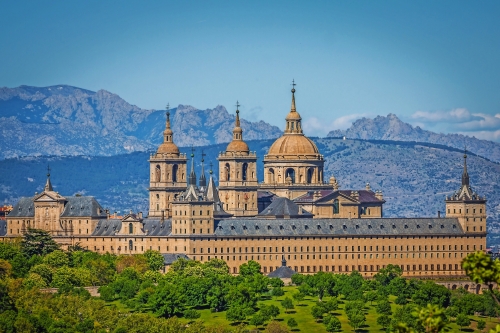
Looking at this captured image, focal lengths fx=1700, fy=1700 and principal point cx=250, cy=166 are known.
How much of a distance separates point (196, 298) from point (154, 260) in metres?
26.1

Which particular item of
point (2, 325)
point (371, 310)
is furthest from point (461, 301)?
point (2, 325)

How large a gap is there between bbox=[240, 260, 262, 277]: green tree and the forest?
11cm

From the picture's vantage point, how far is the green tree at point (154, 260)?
192625 mm

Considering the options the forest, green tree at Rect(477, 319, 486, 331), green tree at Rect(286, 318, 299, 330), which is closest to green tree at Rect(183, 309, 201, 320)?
the forest

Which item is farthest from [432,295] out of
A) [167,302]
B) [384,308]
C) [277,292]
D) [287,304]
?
[167,302]

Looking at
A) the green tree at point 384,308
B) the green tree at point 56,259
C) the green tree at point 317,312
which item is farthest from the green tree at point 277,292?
the green tree at point 56,259

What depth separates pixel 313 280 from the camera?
183000 millimetres

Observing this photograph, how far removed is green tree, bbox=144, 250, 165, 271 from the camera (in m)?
193

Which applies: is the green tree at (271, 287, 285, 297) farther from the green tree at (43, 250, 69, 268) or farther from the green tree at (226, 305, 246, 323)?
the green tree at (43, 250, 69, 268)

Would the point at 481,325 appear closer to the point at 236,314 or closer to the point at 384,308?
the point at 384,308

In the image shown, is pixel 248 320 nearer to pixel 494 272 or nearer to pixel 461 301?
pixel 461 301

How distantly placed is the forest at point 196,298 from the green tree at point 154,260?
0.37ft

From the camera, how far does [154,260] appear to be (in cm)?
19388

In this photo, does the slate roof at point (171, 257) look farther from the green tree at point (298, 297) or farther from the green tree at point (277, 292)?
the green tree at point (298, 297)
